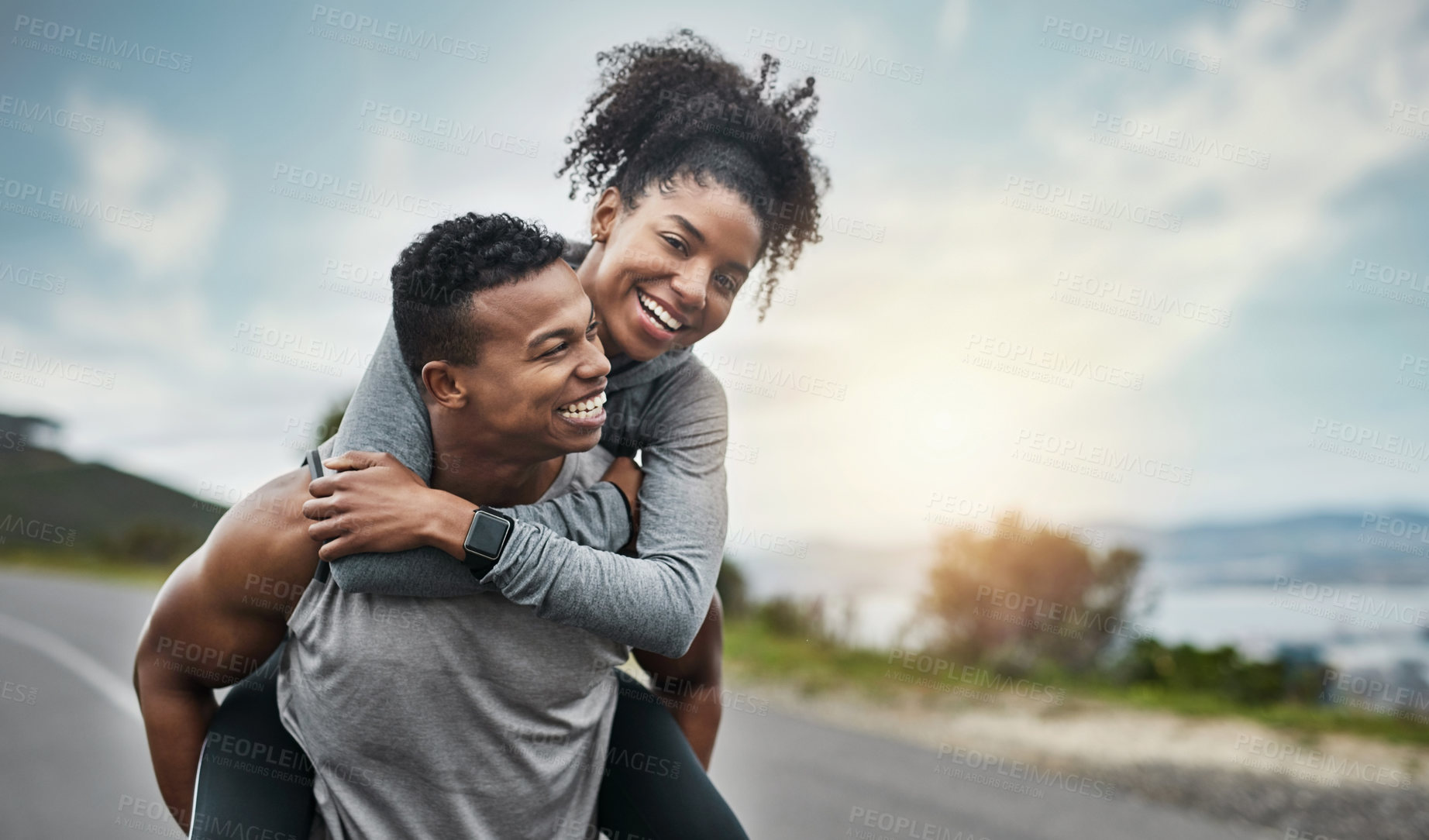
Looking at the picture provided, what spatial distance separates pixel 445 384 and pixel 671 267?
590 mm

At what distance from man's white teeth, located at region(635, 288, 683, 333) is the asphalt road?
3.65 metres

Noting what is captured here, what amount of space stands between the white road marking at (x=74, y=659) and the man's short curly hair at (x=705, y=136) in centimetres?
625

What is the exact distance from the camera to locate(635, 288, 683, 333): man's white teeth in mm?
2336

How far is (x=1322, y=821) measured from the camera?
6637 mm

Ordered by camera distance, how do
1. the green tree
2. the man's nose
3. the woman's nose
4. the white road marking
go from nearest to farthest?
the man's nose, the woman's nose, the white road marking, the green tree

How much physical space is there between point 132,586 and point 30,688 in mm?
9808

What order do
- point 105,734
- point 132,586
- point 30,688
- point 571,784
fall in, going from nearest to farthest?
point 571,784 < point 105,734 < point 30,688 < point 132,586

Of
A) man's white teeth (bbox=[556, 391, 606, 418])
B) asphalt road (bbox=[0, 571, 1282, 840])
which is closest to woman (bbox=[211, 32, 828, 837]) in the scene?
man's white teeth (bbox=[556, 391, 606, 418])

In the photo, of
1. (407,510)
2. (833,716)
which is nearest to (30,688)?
(833,716)

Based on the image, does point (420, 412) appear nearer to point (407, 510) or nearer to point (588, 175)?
point (407, 510)

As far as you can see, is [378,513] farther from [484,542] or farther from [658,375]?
[658,375]

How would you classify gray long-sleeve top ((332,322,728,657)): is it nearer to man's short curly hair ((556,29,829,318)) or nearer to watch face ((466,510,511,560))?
watch face ((466,510,511,560))

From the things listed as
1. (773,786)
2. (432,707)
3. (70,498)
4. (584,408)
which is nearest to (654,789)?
(432,707)

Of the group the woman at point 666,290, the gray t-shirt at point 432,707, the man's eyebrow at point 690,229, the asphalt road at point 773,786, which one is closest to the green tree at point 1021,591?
the asphalt road at point 773,786
